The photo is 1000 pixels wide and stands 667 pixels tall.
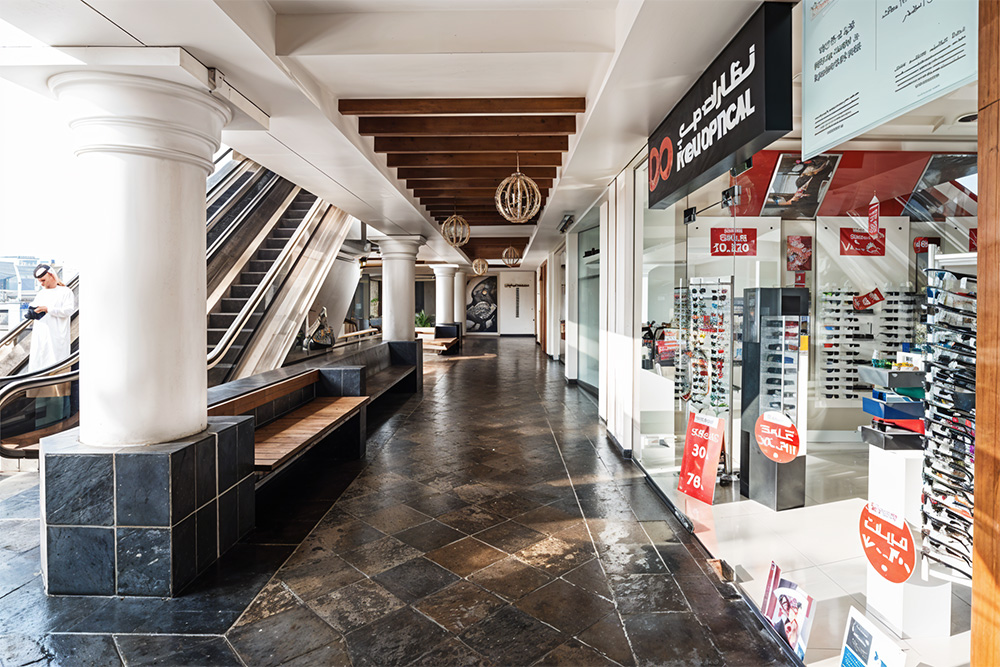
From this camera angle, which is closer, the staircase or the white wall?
the staircase

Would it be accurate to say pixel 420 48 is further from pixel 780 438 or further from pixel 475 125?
pixel 780 438

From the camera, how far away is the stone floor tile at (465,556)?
2.67 meters

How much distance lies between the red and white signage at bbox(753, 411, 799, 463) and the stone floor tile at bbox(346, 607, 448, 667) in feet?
5.94

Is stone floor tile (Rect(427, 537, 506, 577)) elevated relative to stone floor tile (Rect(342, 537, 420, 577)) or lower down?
elevated

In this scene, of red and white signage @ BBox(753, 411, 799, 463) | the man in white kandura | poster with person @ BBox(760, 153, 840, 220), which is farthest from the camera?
the man in white kandura

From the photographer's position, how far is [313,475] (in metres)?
4.25

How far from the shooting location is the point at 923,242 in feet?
5.50

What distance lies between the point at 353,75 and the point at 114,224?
160cm

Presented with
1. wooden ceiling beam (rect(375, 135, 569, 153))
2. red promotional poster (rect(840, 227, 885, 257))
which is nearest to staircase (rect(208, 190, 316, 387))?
wooden ceiling beam (rect(375, 135, 569, 153))

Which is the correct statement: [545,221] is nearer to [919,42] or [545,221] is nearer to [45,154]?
[45,154]

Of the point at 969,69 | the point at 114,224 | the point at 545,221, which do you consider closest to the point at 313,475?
the point at 114,224

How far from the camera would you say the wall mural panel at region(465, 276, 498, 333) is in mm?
24422

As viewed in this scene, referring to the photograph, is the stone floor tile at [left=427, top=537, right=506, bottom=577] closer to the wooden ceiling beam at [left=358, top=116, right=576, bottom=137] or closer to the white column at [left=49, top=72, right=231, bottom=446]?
the white column at [left=49, top=72, right=231, bottom=446]

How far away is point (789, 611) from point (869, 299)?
134cm
